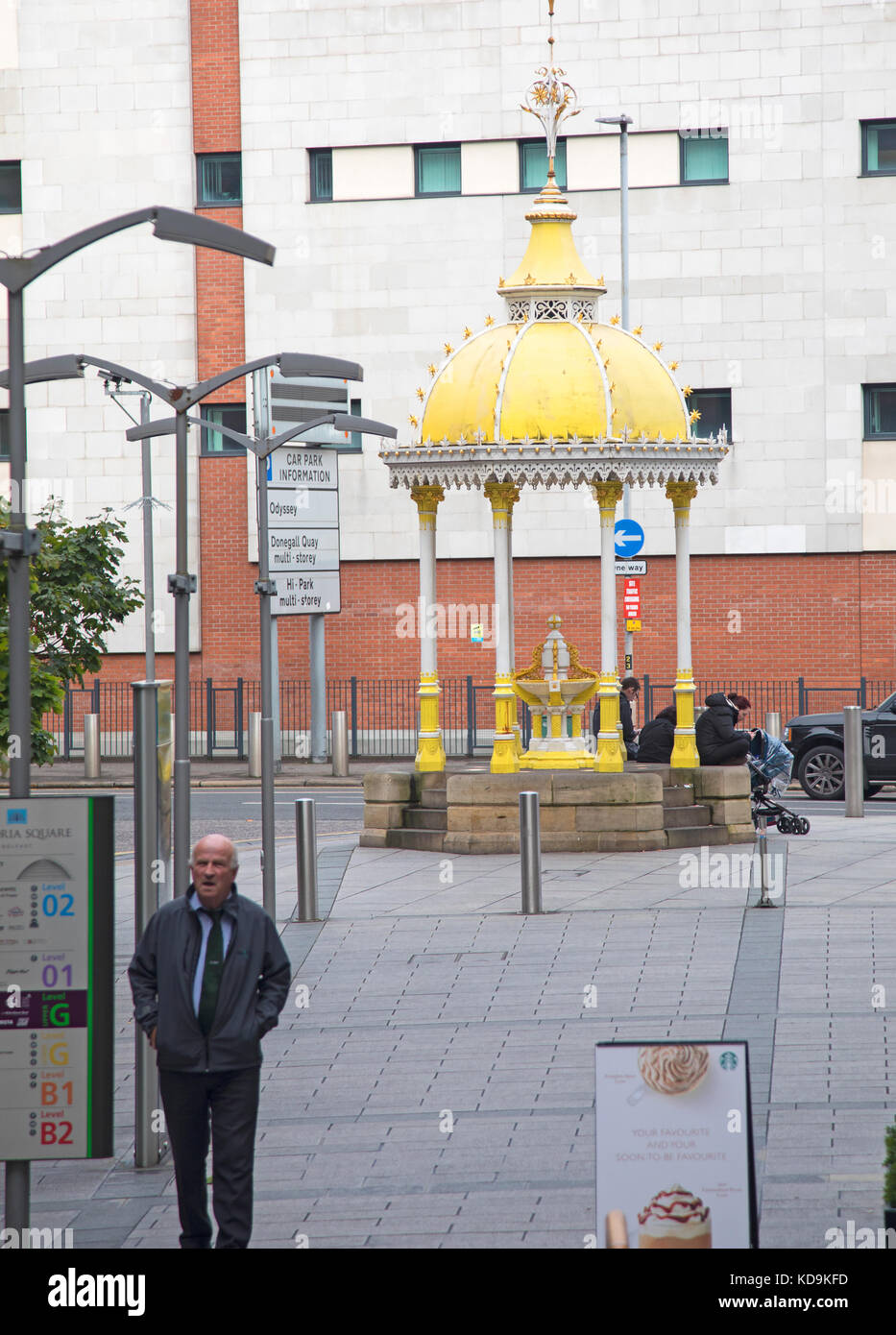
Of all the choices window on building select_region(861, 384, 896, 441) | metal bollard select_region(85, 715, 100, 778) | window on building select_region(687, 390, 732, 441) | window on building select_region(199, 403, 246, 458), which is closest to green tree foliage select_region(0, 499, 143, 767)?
metal bollard select_region(85, 715, 100, 778)

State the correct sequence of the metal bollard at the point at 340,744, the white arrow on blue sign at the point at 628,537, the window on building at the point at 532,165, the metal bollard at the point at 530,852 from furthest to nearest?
the window on building at the point at 532,165 < the metal bollard at the point at 340,744 < the white arrow on blue sign at the point at 628,537 < the metal bollard at the point at 530,852

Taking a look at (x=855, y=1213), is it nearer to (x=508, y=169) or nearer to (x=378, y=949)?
(x=378, y=949)

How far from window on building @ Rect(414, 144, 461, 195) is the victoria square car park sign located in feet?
99.0

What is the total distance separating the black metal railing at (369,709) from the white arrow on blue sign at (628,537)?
4.32 m

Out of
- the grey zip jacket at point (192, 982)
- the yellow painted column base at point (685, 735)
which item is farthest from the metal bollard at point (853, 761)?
the grey zip jacket at point (192, 982)

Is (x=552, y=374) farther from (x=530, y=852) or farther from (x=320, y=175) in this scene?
(x=320, y=175)

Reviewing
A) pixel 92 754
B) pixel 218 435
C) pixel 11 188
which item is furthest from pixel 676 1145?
pixel 11 188

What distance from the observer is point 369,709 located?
117 feet

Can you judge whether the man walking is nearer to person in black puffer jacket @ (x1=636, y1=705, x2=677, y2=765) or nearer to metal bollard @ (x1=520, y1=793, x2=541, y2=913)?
metal bollard @ (x1=520, y1=793, x2=541, y2=913)

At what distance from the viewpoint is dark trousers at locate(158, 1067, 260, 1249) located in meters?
6.84

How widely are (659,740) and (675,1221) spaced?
549 inches

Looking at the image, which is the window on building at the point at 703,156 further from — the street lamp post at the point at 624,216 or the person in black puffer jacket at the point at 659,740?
the person in black puffer jacket at the point at 659,740

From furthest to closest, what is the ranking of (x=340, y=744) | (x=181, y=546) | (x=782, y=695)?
(x=782, y=695) → (x=340, y=744) → (x=181, y=546)

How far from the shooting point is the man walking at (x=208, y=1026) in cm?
687
